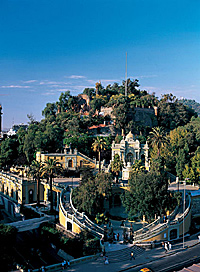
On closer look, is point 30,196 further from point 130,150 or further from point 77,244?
point 130,150

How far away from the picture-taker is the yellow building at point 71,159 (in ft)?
214

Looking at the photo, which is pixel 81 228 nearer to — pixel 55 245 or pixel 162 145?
pixel 55 245

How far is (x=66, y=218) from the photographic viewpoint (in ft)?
130

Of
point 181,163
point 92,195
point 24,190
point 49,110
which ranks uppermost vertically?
point 49,110

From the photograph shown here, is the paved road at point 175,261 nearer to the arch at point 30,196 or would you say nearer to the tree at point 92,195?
the tree at point 92,195

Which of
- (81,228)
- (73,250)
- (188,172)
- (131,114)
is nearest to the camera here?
(73,250)

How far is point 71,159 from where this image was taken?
66312 millimetres

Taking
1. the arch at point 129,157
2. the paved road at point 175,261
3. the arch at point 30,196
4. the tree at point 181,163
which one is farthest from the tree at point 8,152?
the paved road at point 175,261

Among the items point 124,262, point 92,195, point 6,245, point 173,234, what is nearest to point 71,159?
point 92,195

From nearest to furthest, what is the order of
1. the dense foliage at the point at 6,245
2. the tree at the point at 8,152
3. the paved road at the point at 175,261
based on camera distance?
the dense foliage at the point at 6,245, the paved road at the point at 175,261, the tree at the point at 8,152

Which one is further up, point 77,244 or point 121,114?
point 121,114

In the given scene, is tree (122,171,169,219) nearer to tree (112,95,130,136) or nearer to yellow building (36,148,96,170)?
yellow building (36,148,96,170)

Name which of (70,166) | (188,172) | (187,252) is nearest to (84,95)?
(70,166)

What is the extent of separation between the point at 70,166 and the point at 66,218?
1066 inches
